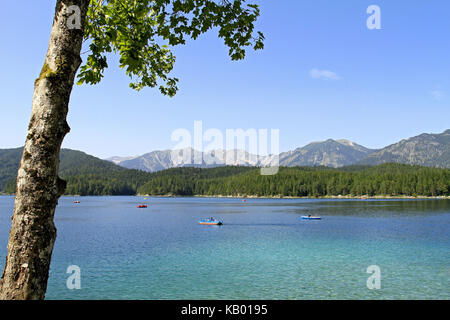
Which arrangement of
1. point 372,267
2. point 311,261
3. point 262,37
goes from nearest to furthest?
point 262,37 < point 372,267 < point 311,261

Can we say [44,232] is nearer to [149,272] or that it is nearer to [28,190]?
[28,190]

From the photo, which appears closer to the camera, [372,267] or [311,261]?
[372,267]

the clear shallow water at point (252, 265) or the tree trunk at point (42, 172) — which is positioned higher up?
the tree trunk at point (42, 172)

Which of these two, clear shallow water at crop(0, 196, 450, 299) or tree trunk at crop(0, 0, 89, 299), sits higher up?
tree trunk at crop(0, 0, 89, 299)

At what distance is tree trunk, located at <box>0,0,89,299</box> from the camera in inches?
213

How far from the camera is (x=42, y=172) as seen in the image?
554cm

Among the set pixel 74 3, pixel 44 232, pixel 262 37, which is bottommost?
pixel 44 232

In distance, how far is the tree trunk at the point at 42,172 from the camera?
5402 millimetres

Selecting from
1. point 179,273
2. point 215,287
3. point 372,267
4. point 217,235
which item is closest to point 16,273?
point 215,287

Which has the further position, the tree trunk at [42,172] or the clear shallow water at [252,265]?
the clear shallow water at [252,265]

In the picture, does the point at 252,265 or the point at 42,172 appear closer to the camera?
the point at 42,172

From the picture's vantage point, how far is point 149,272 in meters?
32.3
